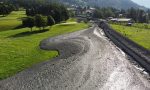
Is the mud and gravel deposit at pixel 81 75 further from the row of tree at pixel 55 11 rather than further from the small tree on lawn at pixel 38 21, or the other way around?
the row of tree at pixel 55 11

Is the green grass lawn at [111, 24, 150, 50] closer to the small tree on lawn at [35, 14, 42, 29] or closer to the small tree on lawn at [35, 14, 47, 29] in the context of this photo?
the small tree on lawn at [35, 14, 47, 29]

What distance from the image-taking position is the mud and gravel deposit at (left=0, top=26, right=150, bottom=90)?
4922 cm

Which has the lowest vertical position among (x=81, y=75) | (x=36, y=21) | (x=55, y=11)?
(x=81, y=75)

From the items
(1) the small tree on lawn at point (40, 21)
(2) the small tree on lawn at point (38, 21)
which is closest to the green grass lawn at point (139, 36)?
(1) the small tree on lawn at point (40, 21)

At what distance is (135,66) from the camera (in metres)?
66.7

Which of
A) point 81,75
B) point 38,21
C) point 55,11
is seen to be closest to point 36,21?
point 38,21

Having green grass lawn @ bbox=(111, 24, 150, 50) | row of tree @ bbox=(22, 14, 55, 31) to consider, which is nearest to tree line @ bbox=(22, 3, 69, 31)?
row of tree @ bbox=(22, 14, 55, 31)

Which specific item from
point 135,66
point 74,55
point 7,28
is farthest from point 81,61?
point 7,28

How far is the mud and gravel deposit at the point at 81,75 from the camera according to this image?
49219mm

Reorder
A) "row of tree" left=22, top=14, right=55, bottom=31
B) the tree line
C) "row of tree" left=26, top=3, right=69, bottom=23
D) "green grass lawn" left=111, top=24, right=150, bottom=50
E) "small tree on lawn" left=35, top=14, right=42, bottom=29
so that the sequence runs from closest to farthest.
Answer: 1. "green grass lawn" left=111, top=24, right=150, bottom=50
2. "small tree on lawn" left=35, top=14, right=42, bottom=29
3. "row of tree" left=22, top=14, right=55, bottom=31
4. the tree line
5. "row of tree" left=26, top=3, right=69, bottom=23

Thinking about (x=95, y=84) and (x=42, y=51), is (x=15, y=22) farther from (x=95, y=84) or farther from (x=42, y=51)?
(x=95, y=84)

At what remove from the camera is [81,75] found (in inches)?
2179

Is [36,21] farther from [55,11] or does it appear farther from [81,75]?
[81,75]

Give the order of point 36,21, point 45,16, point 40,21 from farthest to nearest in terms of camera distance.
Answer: point 45,16, point 36,21, point 40,21
